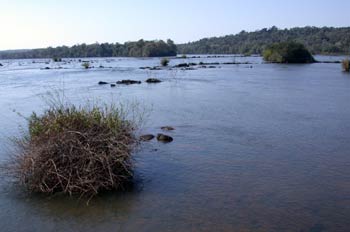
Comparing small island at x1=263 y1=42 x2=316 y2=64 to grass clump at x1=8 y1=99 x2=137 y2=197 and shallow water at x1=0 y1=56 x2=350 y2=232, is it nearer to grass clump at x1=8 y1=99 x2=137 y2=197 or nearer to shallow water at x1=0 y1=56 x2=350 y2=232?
shallow water at x1=0 y1=56 x2=350 y2=232

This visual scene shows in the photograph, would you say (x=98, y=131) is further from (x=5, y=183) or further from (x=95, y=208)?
(x=5, y=183)

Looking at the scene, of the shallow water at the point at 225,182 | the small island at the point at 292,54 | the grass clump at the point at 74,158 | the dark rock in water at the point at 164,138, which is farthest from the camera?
the small island at the point at 292,54

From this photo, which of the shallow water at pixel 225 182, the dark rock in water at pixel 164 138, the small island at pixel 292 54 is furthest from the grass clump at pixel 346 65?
the dark rock in water at pixel 164 138

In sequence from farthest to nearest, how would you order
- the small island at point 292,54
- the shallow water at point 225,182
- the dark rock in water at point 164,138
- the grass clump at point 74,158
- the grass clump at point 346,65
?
1. the small island at point 292,54
2. the grass clump at point 346,65
3. the dark rock in water at point 164,138
4. the grass clump at point 74,158
5. the shallow water at point 225,182

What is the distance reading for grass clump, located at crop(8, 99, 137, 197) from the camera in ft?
45.8

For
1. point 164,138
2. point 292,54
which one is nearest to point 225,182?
point 164,138

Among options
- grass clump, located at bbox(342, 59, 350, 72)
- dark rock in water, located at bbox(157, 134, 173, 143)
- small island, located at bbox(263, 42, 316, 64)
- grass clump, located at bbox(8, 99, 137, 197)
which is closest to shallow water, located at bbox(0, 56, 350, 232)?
dark rock in water, located at bbox(157, 134, 173, 143)

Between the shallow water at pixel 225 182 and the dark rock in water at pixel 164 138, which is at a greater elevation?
the dark rock in water at pixel 164 138

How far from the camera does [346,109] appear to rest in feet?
105

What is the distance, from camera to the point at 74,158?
1401cm

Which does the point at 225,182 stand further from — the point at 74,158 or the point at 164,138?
the point at 164,138

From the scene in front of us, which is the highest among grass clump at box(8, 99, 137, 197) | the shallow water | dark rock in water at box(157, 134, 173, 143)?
grass clump at box(8, 99, 137, 197)

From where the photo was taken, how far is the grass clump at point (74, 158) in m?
14.0

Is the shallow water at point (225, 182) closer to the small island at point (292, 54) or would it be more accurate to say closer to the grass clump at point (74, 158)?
the grass clump at point (74, 158)
